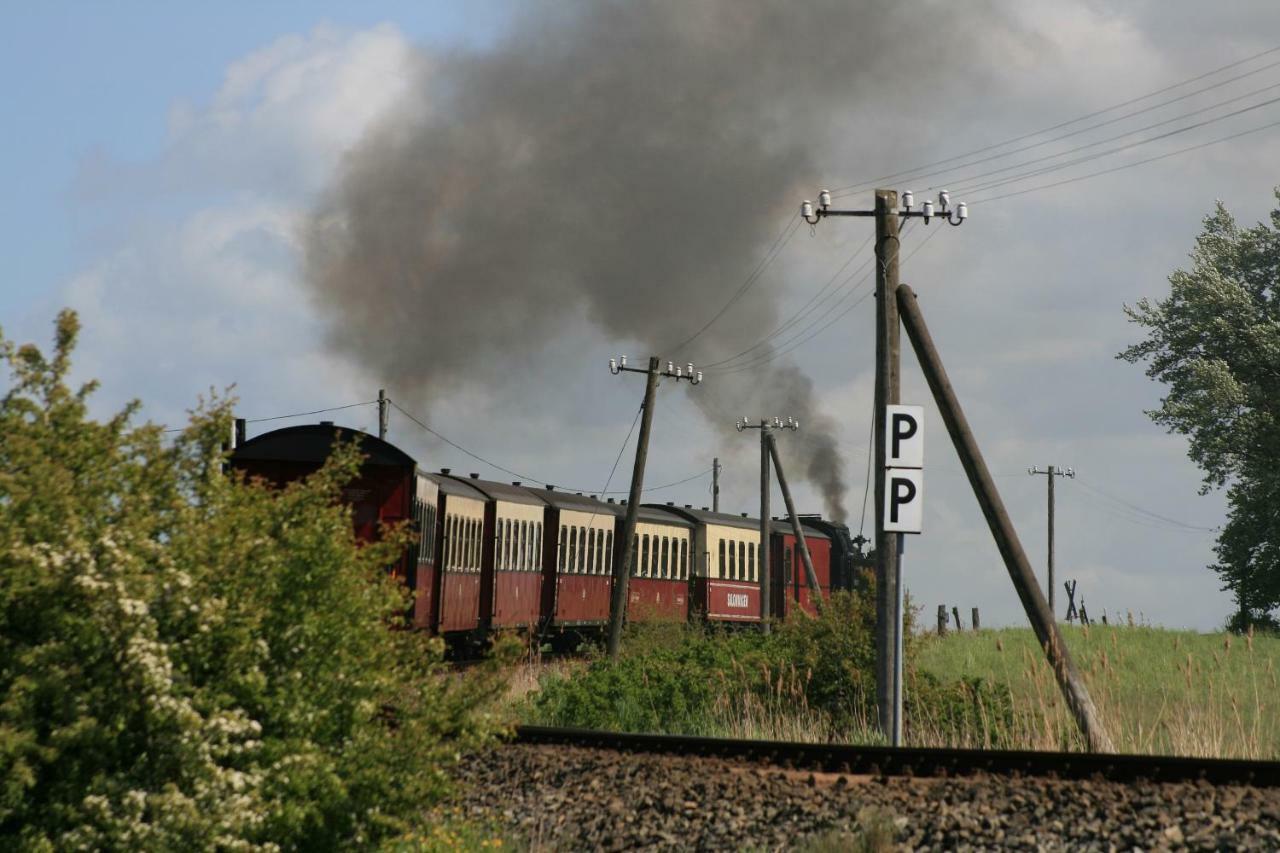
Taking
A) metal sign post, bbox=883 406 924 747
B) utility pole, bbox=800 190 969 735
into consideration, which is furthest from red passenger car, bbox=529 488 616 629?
metal sign post, bbox=883 406 924 747

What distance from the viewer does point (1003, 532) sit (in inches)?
566

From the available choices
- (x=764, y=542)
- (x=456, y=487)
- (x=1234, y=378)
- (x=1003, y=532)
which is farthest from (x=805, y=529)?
(x=1003, y=532)

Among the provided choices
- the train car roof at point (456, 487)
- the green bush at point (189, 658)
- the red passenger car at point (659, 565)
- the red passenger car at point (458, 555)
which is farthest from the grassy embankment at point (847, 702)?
the red passenger car at point (659, 565)

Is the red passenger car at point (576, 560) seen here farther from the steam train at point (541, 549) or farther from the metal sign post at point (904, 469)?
the metal sign post at point (904, 469)

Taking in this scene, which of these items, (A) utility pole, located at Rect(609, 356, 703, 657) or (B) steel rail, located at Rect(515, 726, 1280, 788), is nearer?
(B) steel rail, located at Rect(515, 726, 1280, 788)

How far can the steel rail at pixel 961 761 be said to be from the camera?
9.80 metres

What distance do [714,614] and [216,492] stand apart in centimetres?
2790

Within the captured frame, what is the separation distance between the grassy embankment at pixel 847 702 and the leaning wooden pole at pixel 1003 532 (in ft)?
0.90

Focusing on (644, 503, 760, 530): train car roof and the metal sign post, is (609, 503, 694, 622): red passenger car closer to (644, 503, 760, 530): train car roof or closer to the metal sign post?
(644, 503, 760, 530): train car roof

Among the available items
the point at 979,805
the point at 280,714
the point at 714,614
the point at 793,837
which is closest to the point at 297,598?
the point at 280,714

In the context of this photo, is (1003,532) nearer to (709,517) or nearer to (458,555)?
(458,555)

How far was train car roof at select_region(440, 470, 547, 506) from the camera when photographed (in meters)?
24.2

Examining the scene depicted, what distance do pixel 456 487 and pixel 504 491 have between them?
383 centimetres

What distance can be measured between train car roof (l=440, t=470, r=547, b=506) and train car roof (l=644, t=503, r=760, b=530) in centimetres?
714
